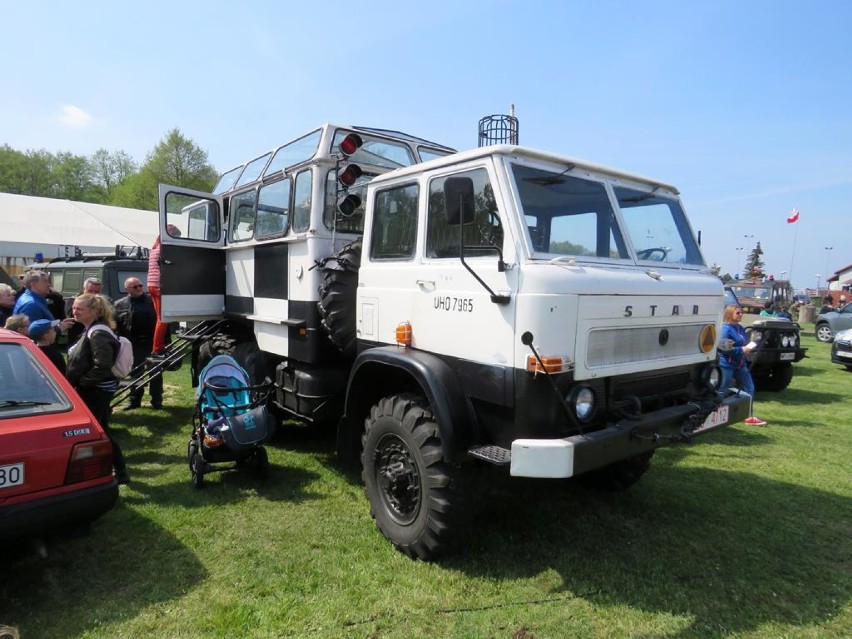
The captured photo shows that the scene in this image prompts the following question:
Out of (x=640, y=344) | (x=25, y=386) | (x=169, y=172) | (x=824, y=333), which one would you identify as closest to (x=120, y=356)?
(x=25, y=386)

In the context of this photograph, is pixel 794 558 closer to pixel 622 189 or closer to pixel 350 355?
pixel 622 189

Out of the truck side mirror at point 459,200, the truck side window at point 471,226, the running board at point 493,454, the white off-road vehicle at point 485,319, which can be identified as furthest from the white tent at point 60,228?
the running board at point 493,454

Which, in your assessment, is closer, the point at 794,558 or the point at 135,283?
the point at 794,558

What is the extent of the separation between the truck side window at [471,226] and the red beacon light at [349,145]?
1302 mm

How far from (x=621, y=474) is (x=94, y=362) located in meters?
4.60

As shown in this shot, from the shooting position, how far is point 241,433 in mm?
4512

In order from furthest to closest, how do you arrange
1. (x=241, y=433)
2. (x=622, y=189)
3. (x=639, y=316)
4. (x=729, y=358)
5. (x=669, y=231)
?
(x=729, y=358), (x=241, y=433), (x=669, y=231), (x=622, y=189), (x=639, y=316)

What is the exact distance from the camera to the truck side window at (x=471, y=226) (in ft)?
10.9

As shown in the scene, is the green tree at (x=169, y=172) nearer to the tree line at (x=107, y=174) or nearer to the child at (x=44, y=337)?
the tree line at (x=107, y=174)

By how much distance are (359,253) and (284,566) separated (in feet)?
8.09

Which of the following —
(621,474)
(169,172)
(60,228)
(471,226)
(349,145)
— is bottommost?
(621,474)

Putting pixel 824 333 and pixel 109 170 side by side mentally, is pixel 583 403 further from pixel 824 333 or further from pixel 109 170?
pixel 109 170

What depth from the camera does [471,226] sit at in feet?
11.4

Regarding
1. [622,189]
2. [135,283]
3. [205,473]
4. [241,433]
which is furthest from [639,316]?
[135,283]
